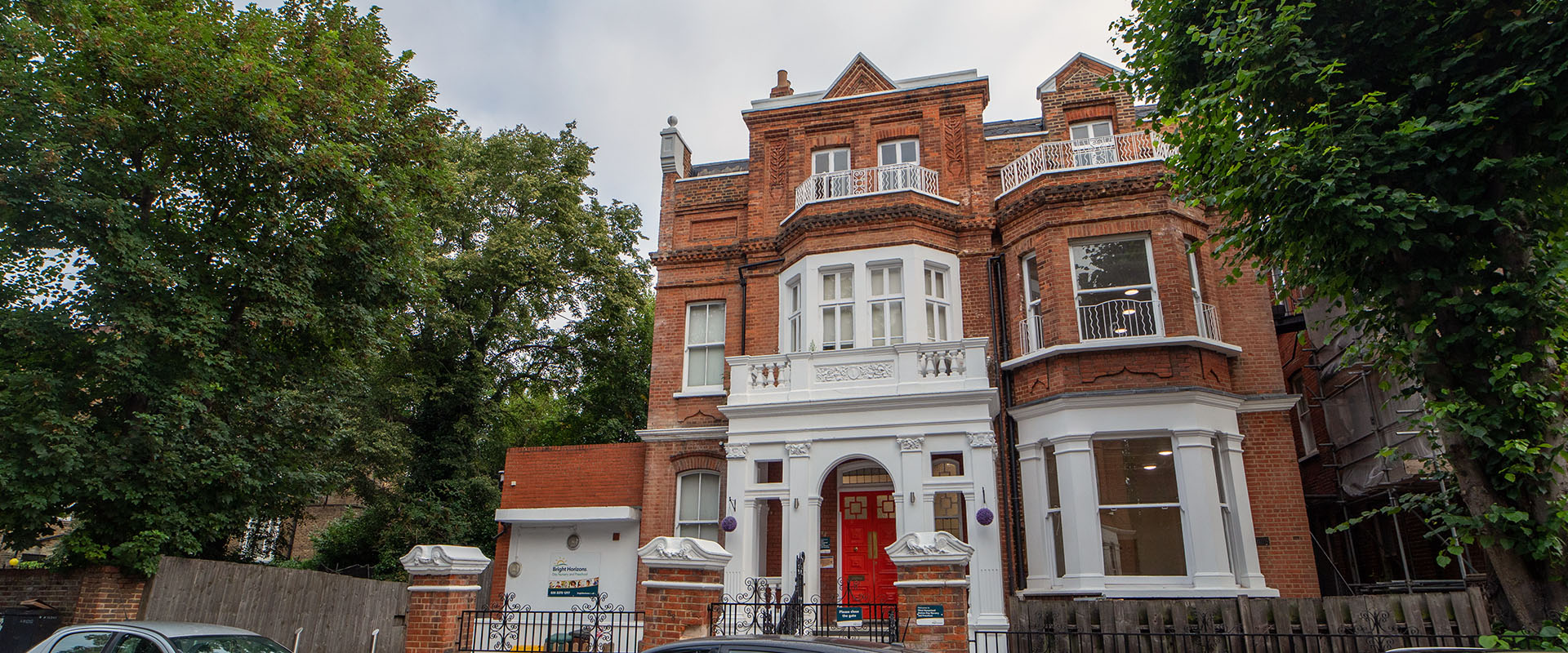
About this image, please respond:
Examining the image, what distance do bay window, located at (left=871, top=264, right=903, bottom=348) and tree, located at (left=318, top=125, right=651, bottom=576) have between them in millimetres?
10471

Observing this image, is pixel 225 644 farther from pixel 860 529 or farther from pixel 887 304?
pixel 887 304

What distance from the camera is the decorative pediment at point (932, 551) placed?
8.43m

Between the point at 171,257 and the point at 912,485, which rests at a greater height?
the point at 171,257

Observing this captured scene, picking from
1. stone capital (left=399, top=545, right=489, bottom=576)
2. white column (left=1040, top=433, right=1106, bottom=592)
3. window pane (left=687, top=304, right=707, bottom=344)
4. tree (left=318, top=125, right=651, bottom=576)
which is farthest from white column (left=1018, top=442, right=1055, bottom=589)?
tree (left=318, top=125, right=651, bottom=576)

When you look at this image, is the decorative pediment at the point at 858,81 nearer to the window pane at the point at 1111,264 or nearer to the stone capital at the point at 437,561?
the window pane at the point at 1111,264

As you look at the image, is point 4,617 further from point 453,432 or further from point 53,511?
point 453,432

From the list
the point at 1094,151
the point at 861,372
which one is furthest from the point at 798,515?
the point at 1094,151

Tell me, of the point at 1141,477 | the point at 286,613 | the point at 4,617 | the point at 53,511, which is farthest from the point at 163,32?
the point at 1141,477

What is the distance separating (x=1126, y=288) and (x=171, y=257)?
14504 mm

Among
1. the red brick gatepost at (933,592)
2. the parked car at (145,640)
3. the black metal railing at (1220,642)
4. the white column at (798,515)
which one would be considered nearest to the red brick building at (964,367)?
the white column at (798,515)

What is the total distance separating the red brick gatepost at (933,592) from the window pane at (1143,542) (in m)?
5.33

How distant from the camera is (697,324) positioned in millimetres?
17312

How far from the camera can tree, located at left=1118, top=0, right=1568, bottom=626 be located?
22.0 ft

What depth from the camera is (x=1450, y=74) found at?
7379mm
